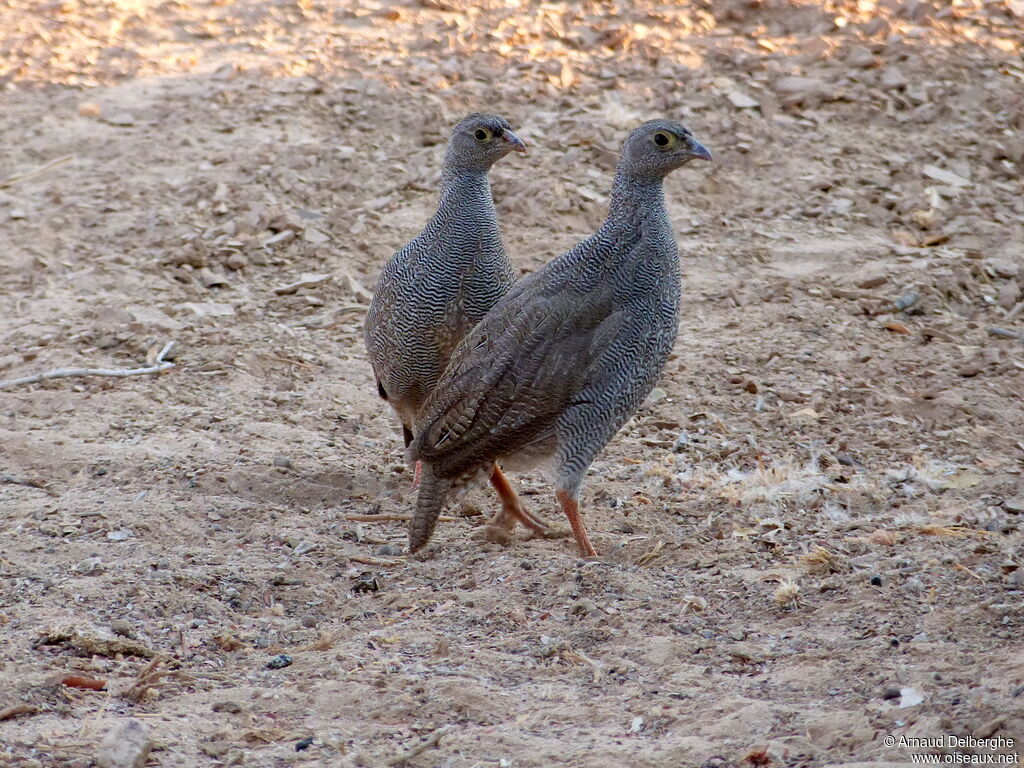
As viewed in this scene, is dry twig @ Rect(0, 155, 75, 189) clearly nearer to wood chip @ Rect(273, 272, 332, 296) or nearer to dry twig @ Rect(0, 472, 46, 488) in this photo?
wood chip @ Rect(273, 272, 332, 296)

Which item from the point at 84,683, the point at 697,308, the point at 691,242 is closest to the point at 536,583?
the point at 84,683

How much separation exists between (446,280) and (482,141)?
78 cm

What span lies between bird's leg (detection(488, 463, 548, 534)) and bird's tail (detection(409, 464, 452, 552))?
1.12 ft

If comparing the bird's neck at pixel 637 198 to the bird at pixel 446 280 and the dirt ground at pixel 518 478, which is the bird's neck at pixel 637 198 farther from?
the dirt ground at pixel 518 478

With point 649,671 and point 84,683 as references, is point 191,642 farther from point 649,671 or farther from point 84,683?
point 649,671

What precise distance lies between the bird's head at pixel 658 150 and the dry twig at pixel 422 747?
2880 mm

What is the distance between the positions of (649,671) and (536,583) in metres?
0.90

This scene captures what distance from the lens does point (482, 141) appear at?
6633 mm

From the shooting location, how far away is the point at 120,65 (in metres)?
11.2

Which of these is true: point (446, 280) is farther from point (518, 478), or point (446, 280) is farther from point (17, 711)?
point (17, 711)

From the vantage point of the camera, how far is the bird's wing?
5.64 m

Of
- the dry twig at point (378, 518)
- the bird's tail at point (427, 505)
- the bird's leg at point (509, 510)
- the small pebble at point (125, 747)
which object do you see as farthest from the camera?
the dry twig at point (378, 518)

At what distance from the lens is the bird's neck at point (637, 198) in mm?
5895

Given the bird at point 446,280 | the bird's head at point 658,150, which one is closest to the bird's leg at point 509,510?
the bird at point 446,280
